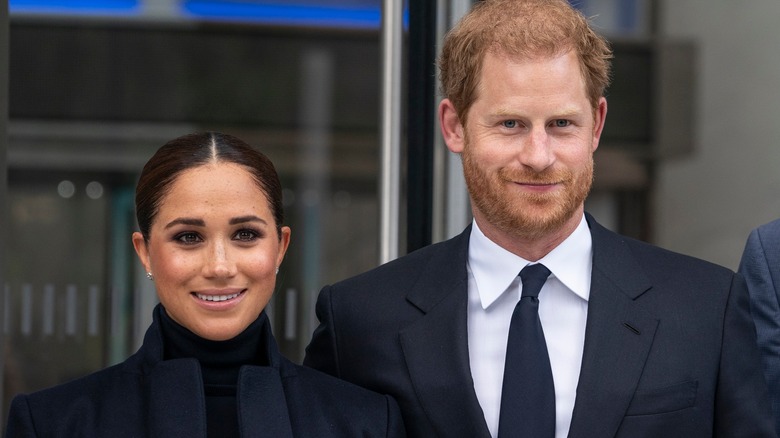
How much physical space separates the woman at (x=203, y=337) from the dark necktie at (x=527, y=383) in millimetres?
222

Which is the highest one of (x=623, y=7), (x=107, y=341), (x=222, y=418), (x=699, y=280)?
(x=623, y=7)

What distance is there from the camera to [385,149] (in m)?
3.96

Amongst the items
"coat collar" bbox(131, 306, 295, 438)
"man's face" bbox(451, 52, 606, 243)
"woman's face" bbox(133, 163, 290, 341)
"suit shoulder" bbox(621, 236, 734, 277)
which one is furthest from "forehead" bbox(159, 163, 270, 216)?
"suit shoulder" bbox(621, 236, 734, 277)

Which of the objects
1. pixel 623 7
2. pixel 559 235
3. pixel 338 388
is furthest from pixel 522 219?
pixel 623 7

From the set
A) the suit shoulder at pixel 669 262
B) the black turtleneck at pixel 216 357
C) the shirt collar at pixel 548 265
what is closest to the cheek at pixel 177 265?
the black turtleneck at pixel 216 357

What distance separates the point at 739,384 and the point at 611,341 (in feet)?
0.80

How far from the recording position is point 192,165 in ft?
7.43

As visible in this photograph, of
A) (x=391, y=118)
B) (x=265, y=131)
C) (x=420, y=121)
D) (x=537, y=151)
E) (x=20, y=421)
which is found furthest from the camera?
(x=265, y=131)

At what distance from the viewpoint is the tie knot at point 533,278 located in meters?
2.37

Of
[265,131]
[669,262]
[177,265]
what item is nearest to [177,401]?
[177,265]

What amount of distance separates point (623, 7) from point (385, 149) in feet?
5.69

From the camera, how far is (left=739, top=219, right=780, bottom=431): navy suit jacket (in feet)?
8.30

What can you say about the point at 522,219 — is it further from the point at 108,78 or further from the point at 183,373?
the point at 108,78

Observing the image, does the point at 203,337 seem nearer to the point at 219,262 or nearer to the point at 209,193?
the point at 219,262
